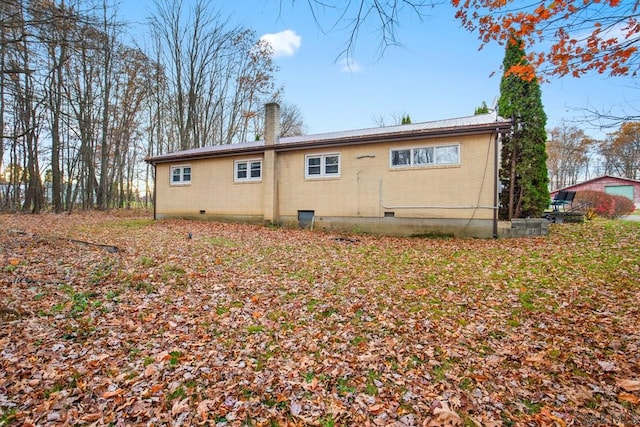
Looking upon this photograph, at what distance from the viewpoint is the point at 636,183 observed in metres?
28.7

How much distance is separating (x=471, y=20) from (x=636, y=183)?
1371 inches

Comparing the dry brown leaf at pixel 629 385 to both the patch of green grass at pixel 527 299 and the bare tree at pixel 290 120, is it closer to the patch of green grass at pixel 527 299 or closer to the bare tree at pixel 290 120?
the patch of green grass at pixel 527 299

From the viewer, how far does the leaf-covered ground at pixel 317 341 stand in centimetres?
272

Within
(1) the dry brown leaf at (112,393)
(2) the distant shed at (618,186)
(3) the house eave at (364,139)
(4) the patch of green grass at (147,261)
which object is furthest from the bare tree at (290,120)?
(1) the dry brown leaf at (112,393)

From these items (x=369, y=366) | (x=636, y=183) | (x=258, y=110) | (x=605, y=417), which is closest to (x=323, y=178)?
(x=369, y=366)

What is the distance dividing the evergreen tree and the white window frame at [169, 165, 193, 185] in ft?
46.3

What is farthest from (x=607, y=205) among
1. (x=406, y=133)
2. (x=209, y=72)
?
(x=209, y=72)

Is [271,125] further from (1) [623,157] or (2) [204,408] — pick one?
(1) [623,157]

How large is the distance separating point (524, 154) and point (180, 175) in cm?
1539

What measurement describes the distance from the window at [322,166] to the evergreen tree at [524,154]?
6.28 m

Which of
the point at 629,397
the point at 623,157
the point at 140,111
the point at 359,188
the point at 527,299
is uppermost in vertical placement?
the point at 140,111

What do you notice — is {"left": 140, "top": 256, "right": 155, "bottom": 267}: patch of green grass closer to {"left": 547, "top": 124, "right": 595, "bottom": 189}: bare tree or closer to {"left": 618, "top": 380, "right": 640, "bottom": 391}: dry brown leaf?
{"left": 618, "top": 380, "right": 640, "bottom": 391}: dry brown leaf

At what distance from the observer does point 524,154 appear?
1147 cm

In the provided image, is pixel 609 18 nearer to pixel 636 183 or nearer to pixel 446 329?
pixel 446 329
